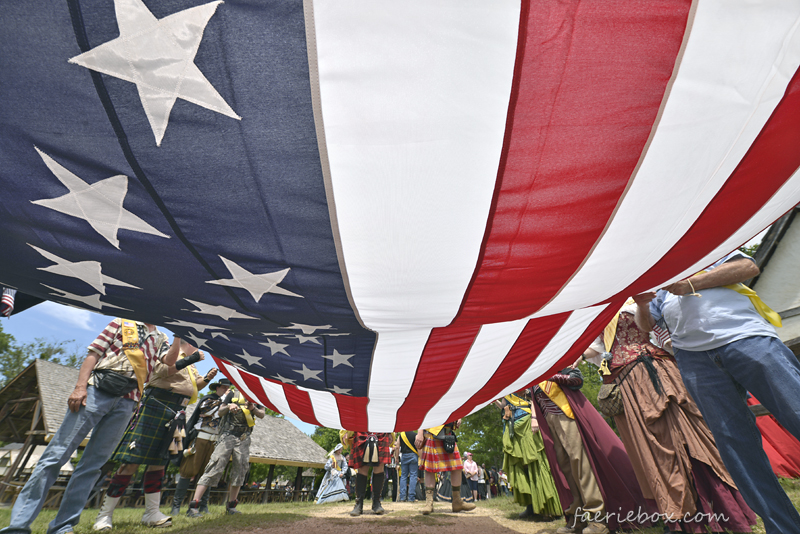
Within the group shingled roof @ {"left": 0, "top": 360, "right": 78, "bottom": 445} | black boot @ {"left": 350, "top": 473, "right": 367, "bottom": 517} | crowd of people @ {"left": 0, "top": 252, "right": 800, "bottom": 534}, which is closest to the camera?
crowd of people @ {"left": 0, "top": 252, "right": 800, "bottom": 534}

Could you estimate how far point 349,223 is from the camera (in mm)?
1158

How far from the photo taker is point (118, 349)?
8.94 feet

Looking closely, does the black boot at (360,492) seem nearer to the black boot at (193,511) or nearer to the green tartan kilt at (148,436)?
the black boot at (193,511)

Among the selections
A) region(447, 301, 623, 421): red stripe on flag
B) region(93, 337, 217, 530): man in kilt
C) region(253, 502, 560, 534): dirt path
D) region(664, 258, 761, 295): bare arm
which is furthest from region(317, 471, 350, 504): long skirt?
region(664, 258, 761, 295): bare arm

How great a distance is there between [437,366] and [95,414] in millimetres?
2243

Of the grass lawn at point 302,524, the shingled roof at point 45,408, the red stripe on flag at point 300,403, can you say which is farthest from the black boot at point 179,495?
the shingled roof at point 45,408

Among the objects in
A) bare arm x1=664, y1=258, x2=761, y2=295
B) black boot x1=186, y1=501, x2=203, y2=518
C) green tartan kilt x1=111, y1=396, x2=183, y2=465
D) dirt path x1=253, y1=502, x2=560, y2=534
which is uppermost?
bare arm x1=664, y1=258, x2=761, y2=295

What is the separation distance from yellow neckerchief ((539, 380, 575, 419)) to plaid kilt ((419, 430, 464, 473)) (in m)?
2.04

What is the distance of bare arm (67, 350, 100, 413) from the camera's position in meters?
2.44

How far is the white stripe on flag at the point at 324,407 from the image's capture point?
3.13 metres

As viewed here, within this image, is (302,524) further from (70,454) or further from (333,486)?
(333,486)

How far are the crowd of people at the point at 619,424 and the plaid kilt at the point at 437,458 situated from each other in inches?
23.9

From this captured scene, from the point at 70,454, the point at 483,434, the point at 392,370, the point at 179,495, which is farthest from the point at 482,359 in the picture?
the point at 483,434

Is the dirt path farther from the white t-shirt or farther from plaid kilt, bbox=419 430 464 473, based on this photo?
the white t-shirt
